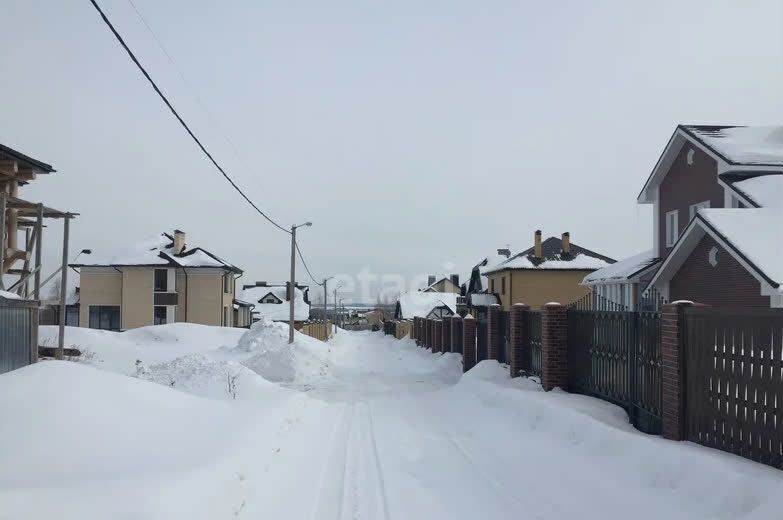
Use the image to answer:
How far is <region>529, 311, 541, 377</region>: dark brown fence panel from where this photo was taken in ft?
45.5

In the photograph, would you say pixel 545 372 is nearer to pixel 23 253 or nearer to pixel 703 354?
pixel 703 354

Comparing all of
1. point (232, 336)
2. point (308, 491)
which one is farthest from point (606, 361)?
point (232, 336)

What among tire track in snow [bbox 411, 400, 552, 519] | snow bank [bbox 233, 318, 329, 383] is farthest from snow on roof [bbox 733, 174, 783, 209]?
snow bank [bbox 233, 318, 329, 383]

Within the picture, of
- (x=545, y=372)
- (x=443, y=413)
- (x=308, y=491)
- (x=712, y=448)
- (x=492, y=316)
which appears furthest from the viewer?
(x=492, y=316)

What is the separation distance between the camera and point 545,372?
40.8 ft

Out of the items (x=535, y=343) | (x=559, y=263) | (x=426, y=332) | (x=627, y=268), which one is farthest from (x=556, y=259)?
(x=535, y=343)

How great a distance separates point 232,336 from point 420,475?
1239 inches

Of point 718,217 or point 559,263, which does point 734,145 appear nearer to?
point 718,217

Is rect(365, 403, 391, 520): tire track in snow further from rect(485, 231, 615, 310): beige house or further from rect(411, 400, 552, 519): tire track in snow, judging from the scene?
rect(485, 231, 615, 310): beige house

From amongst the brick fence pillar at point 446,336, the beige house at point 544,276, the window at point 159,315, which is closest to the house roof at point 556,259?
the beige house at point 544,276

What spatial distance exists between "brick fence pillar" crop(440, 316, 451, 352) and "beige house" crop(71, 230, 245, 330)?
21412 millimetres

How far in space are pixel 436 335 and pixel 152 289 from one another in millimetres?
22478

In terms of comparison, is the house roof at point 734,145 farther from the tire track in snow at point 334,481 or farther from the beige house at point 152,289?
the beige house at point 152,289

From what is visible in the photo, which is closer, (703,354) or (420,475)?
(703,354)
